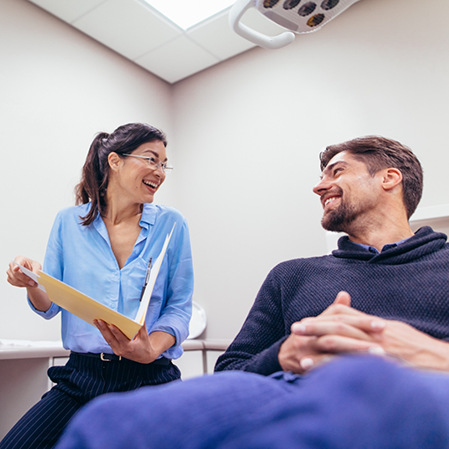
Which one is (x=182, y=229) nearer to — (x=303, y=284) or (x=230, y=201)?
(x=303, y=284)

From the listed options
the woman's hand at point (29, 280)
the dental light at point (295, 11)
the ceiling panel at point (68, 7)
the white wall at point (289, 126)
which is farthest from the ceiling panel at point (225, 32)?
the woman's hand at point (29, 280)

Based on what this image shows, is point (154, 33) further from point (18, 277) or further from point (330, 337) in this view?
point (330, 337)

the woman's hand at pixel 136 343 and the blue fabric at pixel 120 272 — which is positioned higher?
the blue fabric at pixel 120 272

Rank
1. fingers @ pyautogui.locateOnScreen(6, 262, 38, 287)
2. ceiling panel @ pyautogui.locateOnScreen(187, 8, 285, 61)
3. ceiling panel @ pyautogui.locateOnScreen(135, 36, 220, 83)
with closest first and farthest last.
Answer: fingers @ pyautogui.locateOnScreen(6, 262, 38, 287), ceiling panel @ pyautogui.locateOnScreen(187, 8, 285, 61), ceiling panel @ pyautogui.locateOnScreen(135, 36, 220, 83)

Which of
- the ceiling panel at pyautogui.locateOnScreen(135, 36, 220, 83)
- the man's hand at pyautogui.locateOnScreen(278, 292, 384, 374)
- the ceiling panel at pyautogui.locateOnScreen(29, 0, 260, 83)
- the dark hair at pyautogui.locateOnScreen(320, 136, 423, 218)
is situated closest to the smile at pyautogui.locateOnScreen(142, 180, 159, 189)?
the dark hair at pyautogui.locateOnScreen(320, 136, 423, 218)

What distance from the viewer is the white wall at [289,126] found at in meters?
2.25

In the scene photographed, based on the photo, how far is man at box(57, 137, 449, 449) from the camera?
1.10 ft

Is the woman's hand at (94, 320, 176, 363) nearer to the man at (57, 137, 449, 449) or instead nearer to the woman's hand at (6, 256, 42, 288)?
the man at (57, 137, 449, 449)

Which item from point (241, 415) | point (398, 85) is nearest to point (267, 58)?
point (398, 85)

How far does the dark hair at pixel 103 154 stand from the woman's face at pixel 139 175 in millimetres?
26

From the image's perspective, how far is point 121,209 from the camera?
143cm

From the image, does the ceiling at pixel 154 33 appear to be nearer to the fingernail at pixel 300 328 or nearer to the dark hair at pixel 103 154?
the dark hair at pixel 103 154

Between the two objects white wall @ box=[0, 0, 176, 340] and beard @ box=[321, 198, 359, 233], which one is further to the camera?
white wall @ box=[0, 0, 176, 340]

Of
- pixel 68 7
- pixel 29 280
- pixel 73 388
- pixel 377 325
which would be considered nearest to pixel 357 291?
pixel 377 325
